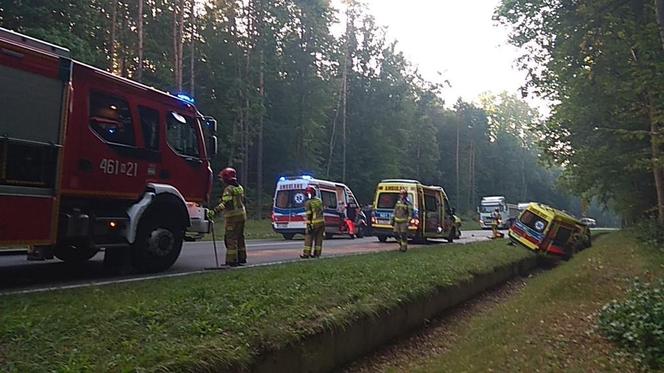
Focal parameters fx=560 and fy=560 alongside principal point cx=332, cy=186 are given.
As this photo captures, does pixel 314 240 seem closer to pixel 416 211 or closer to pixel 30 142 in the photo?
pixel 30 142

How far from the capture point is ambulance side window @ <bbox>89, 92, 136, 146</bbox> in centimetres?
823

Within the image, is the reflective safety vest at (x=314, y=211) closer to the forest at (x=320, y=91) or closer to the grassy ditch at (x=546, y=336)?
the grassy ditch at (x=546, y=336)

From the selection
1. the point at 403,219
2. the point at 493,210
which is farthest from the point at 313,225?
the point at 493,210

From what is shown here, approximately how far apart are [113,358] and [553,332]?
195 inches

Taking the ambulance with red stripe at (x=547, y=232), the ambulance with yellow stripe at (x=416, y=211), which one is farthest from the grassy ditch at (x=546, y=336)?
the ambulance with yellow stripe at (x=416, y=211)

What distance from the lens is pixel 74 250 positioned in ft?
29.7

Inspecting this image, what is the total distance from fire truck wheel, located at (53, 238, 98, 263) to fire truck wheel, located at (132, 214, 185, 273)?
26.7 inches

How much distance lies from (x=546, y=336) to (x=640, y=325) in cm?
100

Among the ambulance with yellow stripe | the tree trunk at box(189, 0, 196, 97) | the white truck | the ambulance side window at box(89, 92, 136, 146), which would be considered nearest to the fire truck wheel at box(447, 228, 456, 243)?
the ambulance with yellow stripe

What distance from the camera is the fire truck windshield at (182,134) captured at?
9584 mm

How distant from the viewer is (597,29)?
15062 mm

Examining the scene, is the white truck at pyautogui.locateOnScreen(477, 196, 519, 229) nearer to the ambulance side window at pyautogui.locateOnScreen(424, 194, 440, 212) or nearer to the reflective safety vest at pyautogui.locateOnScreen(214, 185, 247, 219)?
the ambulance side window at pyautogui.locateOnScreen(424, 194, 440, 212)

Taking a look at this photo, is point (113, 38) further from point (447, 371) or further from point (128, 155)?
point (447, 371)

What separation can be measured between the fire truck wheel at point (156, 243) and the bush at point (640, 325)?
6490 mm
